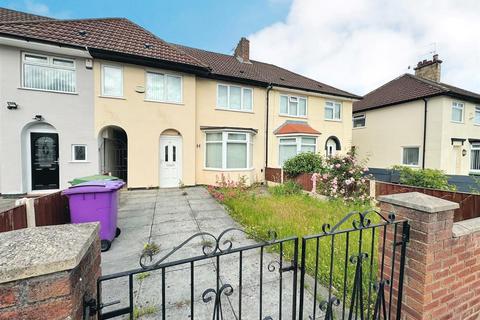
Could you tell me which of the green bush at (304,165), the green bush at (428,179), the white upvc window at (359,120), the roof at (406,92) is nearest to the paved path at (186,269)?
the green bush at (304,165)

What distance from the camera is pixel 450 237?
214 cm

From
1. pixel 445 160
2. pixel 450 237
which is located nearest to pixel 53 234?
pixel 450 237

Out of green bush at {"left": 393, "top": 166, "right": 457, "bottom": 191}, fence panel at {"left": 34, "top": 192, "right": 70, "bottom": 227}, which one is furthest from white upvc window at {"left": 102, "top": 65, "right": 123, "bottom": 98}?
green bush at {"left": 393, "top": 166, "right": 457, "bottom": 191}

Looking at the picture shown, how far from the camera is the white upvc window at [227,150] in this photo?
36.5ft

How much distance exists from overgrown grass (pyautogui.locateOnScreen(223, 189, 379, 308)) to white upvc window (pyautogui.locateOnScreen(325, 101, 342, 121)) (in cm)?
952

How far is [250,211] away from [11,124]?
368 inches

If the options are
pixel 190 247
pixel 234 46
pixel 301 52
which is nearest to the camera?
pixel 190 247

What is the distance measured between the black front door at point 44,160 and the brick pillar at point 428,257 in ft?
36.5

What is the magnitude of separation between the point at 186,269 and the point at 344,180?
21.7 feet

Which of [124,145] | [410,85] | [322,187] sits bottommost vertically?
Result: [322,187]

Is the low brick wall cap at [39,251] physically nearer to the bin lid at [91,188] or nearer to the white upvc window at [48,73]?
the bin lid at [91,188]

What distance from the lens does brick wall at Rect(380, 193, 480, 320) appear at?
2012 millimetres

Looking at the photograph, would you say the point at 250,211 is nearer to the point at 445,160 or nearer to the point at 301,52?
the point at 301,52

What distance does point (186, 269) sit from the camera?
334 centimetres
